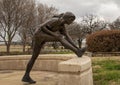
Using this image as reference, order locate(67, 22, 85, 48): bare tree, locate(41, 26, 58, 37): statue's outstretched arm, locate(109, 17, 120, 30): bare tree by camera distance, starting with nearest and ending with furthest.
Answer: locate(41, 26, 58, 37): statue's outstretched arm
locate(67, 22, 85, 48): bare tree
locate(109, 17, 120, 30): bare tree

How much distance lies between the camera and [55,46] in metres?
41.6

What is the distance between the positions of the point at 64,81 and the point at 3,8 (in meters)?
24.4

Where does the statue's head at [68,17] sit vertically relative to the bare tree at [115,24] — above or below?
above

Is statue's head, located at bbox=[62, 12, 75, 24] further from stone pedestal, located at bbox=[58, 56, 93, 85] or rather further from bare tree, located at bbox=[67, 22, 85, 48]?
bare tree, located at bbox=[67, 22, 85, 48]

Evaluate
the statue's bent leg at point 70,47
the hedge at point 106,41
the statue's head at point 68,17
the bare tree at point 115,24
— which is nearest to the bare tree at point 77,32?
→ the bare tree at point 115,24

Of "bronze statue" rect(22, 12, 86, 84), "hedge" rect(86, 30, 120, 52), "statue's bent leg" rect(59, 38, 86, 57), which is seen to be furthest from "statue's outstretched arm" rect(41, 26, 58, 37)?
"hedge" rect(86, 30, 120, 52)

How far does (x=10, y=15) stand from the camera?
94.0ft

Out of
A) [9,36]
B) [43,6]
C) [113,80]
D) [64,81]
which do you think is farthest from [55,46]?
[64,81]

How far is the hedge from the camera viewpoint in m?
21.0

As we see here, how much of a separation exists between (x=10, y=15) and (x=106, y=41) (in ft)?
36.3

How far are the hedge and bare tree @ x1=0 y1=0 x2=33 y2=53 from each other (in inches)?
388

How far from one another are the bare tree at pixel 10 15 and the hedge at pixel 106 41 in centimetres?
984

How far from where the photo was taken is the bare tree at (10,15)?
28609 mm

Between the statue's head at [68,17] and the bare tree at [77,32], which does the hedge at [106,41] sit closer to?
the statue's head at [68,17]
